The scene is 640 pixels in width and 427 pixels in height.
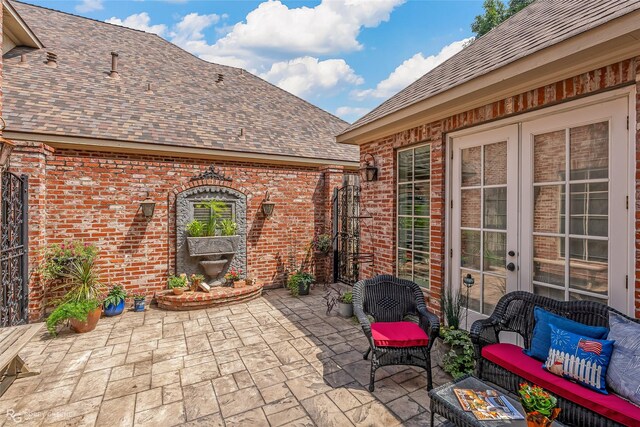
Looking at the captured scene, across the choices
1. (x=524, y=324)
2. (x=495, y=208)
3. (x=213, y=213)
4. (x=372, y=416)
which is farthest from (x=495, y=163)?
(x=213, y=213)

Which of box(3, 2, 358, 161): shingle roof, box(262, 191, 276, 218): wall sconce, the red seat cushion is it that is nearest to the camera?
the red seat cushion

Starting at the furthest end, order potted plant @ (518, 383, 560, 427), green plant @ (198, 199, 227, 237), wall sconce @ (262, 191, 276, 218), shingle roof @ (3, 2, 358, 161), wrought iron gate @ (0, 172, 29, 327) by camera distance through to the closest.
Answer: wall sconce @ (262, 191, 276, 218) < green plant @ (198, 199, 227, 237) < shingle roof @ (3, 2, 358, 161) < wrought iron gate @ (0, 172, 29, 327) < potted plant @ (518, 383, 560, 427)

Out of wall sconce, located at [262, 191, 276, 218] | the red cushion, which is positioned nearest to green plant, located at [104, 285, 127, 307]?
wall sconce, located at [262, 191, 276, 218]

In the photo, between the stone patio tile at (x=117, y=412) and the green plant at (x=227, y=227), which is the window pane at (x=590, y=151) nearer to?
the stone patio tile at (x=117, y=412)

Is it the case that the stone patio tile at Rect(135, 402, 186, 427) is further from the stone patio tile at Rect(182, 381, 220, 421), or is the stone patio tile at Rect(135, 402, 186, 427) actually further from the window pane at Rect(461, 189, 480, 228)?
the window pane at Rect(461, 189, 480, 228)

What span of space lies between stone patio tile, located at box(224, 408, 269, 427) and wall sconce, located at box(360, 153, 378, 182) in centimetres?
377

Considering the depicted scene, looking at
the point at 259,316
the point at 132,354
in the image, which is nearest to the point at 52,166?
the point at 132,354

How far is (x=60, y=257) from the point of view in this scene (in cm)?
487

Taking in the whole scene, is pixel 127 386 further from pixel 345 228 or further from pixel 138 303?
pixel 345 228

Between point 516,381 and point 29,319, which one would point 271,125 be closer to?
point 29,319

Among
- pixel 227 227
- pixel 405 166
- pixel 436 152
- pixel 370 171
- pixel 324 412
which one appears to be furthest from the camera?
pixel 227 227

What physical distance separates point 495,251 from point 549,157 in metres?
1.12

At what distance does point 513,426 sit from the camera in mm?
1790

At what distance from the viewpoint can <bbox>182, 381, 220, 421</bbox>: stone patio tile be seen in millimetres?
2643
